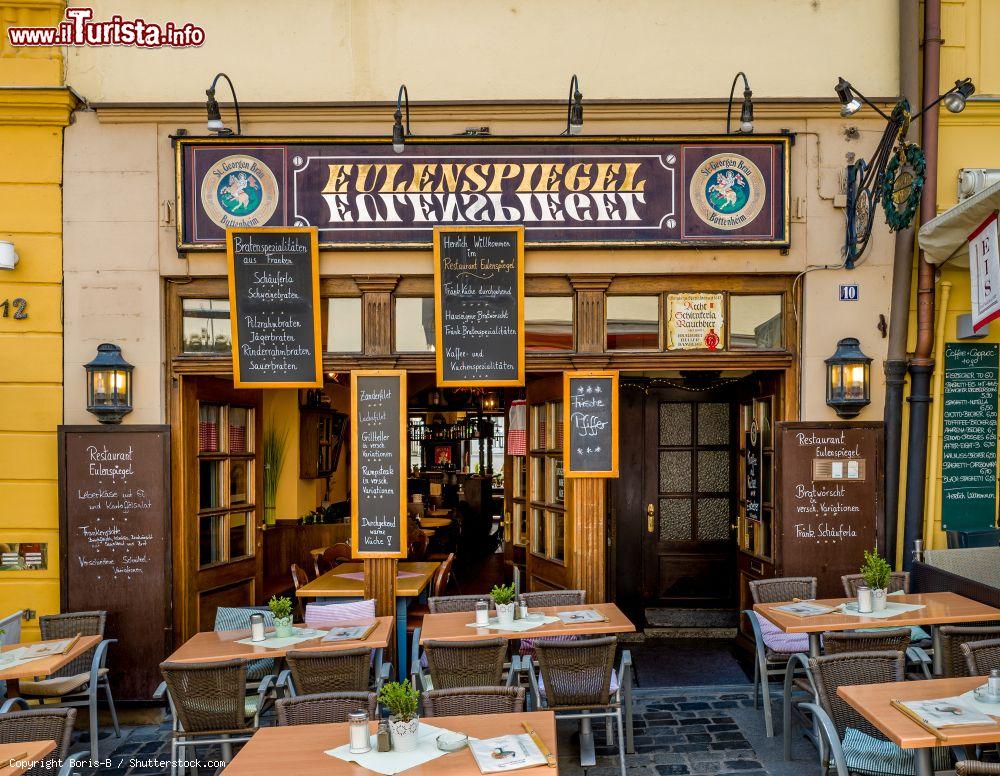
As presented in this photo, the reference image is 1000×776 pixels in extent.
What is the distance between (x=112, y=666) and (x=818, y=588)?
5884mm

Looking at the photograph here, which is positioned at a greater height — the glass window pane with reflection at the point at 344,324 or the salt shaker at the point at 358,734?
the glass window pane with reflection at the point at 344,324

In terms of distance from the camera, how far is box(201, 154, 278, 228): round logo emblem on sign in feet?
20.6

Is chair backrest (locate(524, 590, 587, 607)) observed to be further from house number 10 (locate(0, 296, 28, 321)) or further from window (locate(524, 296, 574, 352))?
house number 10 (locate(0, 296, 28, 321))

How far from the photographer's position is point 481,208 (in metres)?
6.33

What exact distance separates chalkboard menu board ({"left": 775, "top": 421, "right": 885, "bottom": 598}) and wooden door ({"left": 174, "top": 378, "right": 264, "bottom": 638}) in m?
4.98

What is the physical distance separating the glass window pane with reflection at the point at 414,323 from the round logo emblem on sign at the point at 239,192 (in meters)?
1.37

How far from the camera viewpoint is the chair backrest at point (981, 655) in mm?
4102

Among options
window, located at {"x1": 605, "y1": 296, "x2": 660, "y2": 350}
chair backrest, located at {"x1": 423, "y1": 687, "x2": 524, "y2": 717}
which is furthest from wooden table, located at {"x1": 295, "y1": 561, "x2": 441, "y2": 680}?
window, located at {"x1": 605, "y1": 296, "x2": 660, "y2": 350}

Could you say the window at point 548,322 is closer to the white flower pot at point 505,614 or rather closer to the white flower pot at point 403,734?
the white flower pot at point 505,614

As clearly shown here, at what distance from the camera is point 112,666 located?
611cm

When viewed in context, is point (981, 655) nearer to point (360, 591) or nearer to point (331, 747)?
point (331, 747)

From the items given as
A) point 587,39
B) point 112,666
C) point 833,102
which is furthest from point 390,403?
point 833,102

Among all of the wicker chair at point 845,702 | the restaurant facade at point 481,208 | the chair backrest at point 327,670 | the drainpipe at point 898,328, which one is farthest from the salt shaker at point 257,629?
the drainpipe at point 898,328

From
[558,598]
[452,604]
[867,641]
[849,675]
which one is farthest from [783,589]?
[452,604]
